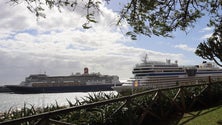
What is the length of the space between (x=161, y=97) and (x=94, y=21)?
538cm

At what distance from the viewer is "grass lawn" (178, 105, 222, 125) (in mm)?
10078

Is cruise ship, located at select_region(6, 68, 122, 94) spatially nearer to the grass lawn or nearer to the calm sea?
the calm sea

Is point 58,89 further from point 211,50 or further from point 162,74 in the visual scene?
point 211,50

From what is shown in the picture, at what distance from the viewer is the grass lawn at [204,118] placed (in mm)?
10078

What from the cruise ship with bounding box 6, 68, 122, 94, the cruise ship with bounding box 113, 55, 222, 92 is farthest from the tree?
the cruise ship with bounding box 6, 68, 122, 94

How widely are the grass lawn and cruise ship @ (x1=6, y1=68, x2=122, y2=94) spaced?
357ft

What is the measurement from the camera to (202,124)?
9797 millimetres

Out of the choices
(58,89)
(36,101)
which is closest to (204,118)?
(36,101)

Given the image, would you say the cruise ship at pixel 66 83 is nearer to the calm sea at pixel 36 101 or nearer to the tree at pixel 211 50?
the calm sea at pixel 36 101

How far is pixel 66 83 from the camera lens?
124 m

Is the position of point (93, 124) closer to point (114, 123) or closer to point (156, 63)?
point (114, 123)

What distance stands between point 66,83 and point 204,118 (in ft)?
378

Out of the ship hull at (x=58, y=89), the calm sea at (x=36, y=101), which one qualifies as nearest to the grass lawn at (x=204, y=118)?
the calm sea at (x=36, y=101)

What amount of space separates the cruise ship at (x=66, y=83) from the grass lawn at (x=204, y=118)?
109m
